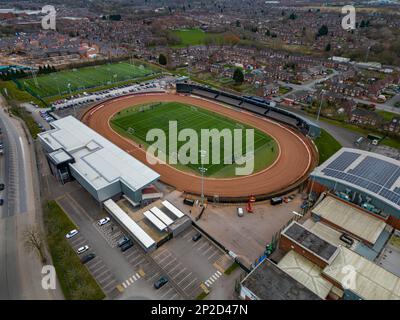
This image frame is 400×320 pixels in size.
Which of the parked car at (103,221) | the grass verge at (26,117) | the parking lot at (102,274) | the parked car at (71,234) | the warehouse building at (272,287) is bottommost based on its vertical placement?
the parking lot at (102,274)

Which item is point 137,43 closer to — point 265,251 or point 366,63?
point 366,63

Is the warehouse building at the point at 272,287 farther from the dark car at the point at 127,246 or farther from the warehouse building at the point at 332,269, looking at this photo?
the dark car at the point at 127,246

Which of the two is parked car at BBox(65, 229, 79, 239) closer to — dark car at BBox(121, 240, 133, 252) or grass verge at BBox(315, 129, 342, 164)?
dark car at BBox(121, 240, 133, 252)

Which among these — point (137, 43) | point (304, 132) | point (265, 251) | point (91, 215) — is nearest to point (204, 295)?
point (265, 251)

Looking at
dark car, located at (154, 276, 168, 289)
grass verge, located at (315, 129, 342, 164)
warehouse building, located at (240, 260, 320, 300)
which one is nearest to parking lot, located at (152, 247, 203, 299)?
dark car, located at (154, 276, 168, 289)

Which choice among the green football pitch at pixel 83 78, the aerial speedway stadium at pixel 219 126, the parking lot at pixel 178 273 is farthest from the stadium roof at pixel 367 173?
the green football pitch at pixel 83 78

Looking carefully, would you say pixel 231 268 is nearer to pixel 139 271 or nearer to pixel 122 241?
pixel 139 271

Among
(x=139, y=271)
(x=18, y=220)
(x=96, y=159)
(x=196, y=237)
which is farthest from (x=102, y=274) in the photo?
(x=96, y=159)
